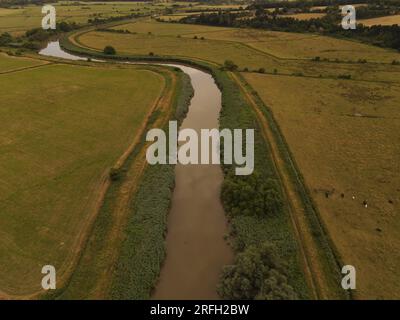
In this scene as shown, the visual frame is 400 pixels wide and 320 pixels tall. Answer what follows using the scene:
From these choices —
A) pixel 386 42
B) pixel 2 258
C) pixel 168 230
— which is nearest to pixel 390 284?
pixel 168 230

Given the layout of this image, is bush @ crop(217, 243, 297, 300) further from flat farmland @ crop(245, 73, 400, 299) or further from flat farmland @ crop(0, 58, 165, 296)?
flat farmland @ crop(0, 58, 165, 296)

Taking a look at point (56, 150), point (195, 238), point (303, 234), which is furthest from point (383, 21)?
point (195, 238)

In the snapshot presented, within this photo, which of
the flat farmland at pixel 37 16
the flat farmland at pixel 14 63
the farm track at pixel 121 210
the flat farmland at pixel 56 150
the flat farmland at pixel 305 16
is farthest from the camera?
the flat farmland at pixel 37 16

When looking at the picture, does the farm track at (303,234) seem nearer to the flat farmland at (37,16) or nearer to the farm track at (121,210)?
the farm track at (121,210)

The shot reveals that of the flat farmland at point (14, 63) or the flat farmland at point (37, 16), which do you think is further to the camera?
the flat farmland at point (37, 16)

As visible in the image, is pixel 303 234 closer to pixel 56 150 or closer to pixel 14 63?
pixel 56 150

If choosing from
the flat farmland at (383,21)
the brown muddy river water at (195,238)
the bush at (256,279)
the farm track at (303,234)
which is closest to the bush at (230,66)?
the farm track at (303,234)
